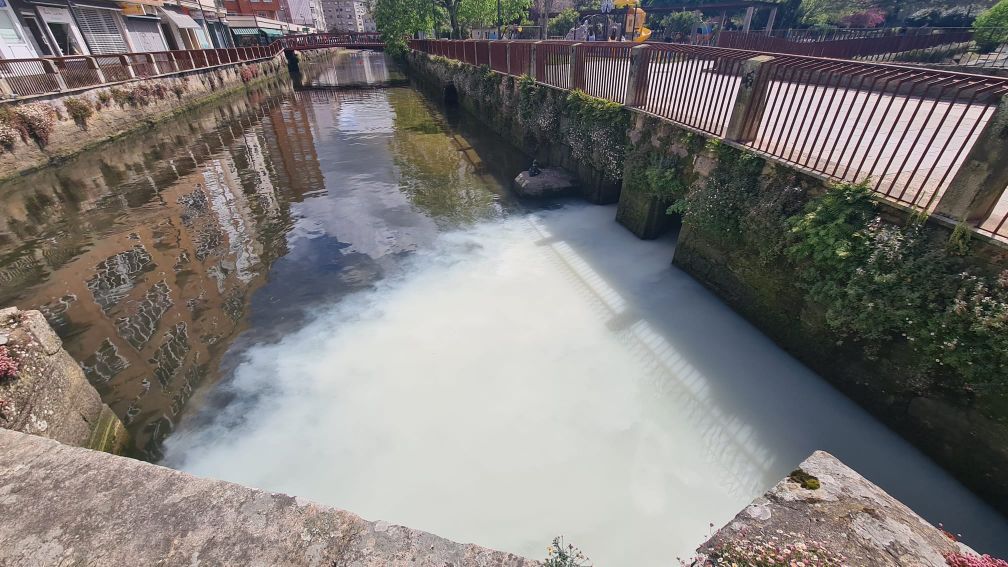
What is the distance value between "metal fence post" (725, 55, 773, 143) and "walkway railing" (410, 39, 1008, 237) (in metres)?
0.02

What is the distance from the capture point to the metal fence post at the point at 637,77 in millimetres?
8812

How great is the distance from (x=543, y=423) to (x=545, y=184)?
8.09 m

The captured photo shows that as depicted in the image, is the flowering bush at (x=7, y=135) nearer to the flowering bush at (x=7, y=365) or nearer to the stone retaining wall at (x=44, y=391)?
the stone retaining wall at (x=44, y=391)

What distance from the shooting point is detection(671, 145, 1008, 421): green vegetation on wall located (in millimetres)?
3854

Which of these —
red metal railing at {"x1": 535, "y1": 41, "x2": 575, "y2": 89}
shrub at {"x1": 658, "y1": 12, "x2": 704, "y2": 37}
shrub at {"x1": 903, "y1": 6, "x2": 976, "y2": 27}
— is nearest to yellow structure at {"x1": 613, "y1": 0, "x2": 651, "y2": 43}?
shrub at {"x1": 658, "y1": 12, "x2": 704, "y2": 37}

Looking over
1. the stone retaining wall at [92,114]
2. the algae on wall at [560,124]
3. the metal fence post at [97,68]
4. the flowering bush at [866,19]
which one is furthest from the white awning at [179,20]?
the flowering bush at [866,19]

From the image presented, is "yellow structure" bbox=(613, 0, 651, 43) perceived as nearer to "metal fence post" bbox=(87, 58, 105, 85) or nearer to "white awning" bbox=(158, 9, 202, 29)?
"metal fence post" bbox=(87, 58, 105, 85)

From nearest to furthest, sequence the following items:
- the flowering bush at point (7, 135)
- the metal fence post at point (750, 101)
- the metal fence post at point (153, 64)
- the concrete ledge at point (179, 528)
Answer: the concrete ledge at point (179, 528) < the metal fence post at point (750, 101) < the flowering bush at point (7, 135) < the metal fence post at point (153, 64)

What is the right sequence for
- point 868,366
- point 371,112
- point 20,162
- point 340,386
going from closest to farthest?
point 868,366 → point 340,386 → point 20,162 → point 371,112

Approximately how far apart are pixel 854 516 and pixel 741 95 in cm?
594

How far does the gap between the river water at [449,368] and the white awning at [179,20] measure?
3416 centimetres

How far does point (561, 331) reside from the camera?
6781 millimetres

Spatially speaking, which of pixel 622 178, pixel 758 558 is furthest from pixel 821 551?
pixel 622 178

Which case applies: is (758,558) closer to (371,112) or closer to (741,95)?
(741,95)
